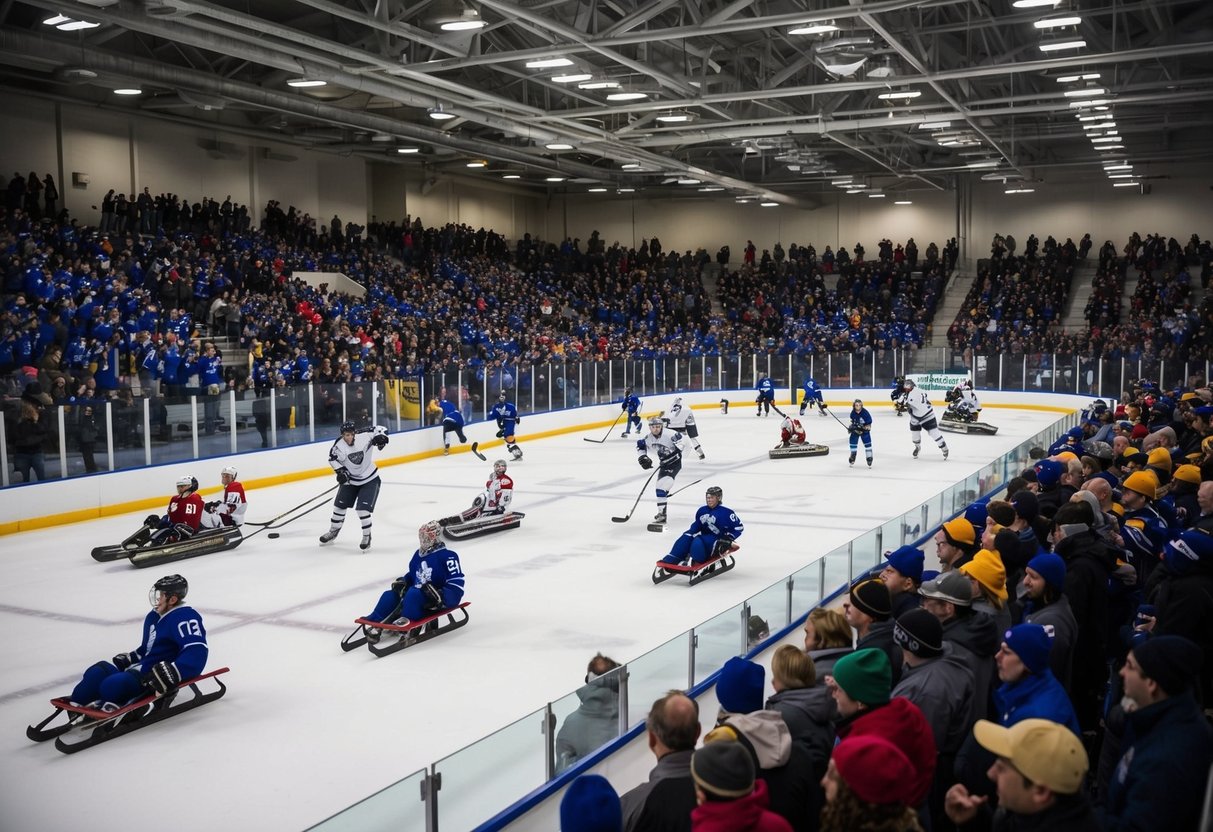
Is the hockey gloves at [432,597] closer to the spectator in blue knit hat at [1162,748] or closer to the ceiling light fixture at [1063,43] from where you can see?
the spectator in blue knit hat at [1162,748]

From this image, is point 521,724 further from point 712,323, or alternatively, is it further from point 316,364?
point 712,323

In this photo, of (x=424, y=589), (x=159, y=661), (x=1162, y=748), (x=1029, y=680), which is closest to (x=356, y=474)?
(x=424, y=589)

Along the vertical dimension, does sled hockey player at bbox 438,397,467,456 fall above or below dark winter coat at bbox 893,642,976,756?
below

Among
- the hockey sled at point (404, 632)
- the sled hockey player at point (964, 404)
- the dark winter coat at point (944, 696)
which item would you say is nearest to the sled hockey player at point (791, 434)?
the sled hockey player at point (964, 404)

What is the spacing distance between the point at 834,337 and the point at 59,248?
75.8 feet

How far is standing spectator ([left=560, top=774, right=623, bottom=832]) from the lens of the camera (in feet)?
8.96

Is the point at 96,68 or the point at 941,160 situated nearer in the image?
the point at 96,68

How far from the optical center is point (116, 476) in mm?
15727

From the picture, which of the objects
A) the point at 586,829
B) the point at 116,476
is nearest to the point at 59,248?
the point at 116,476

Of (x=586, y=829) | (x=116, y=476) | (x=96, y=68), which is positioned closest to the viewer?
(x=586, y=829)

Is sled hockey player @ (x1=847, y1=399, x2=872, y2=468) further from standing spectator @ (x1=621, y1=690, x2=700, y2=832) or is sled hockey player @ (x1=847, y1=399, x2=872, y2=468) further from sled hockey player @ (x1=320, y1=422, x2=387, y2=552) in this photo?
standing spectator @ (x1=621, y1=690, x2=700, y2=832)

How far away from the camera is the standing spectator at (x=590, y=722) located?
5531 millimetres

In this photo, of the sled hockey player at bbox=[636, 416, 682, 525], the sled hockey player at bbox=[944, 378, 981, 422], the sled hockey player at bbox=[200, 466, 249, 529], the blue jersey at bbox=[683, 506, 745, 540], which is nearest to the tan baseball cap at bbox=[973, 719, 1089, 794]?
the blue jersey at bbox=[683, 506, 745, 540]

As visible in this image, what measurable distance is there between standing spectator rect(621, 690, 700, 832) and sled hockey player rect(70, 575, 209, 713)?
4964 millimetres
